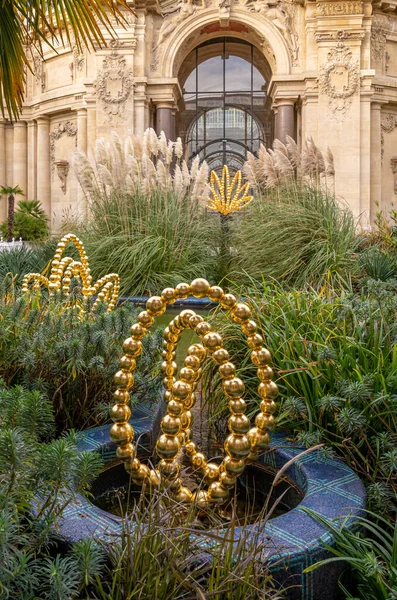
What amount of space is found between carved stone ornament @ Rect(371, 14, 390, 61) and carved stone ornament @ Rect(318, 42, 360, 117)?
1695 millimetres

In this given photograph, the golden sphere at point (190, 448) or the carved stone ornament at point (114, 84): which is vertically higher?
the carved stone ornament at point (114, 84)

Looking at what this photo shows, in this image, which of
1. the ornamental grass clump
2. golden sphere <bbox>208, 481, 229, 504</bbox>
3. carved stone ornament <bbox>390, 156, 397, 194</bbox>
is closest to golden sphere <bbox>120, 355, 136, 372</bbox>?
golden sphere <bbox>208, 481, 229, 504</bbox>

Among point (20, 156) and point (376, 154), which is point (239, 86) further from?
point (20, 156)

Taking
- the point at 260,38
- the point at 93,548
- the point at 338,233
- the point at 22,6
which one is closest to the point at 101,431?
the point at 93,548

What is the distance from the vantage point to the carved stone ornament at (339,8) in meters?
16.8

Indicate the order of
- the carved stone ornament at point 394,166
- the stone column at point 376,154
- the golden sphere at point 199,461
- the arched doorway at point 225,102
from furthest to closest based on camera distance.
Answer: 1. the arched doorway at point 225,102
2. the carved stone ornament at point 394,166
3. the stone column at point 376,154
4. the golden sphere at point 199,461

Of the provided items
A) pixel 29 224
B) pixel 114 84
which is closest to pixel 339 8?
pixel 114 84

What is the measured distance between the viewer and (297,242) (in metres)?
6.11

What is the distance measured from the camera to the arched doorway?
21.2 meters

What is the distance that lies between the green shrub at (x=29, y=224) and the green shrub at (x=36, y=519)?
16.8 m

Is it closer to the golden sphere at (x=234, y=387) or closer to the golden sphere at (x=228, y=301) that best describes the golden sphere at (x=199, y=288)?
the golden sphere at (x=228, y=301)

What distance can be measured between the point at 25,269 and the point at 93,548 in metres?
6.94

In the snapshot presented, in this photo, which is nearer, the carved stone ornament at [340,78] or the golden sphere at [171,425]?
the golden sphere at [171,425]

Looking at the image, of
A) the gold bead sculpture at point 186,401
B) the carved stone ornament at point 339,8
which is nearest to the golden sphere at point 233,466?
the gold bead sculpture at point 186,401
